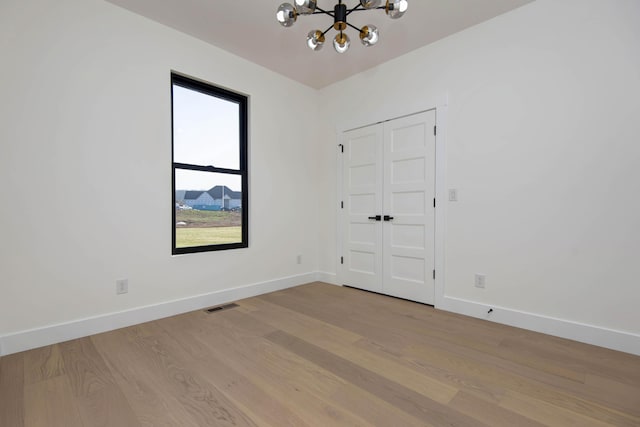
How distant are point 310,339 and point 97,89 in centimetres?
278

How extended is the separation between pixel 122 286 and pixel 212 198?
125 cm

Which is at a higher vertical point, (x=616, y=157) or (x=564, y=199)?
(x=616, y=157)

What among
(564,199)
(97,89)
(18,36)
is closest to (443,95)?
(564,199)

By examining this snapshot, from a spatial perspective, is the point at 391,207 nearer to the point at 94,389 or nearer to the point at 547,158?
the point at 547,158

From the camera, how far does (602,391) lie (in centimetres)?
171

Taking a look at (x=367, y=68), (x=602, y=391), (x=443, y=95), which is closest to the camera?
(x=602, y=391)

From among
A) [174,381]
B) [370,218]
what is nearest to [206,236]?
[174,381]

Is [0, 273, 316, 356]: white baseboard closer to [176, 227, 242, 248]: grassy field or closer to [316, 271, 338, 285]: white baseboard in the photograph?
[176, 227, 242, 248]: grassy field

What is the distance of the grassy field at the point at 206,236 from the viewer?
10.3ft

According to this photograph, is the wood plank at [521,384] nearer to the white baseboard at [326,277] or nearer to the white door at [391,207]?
the white door at [391,207]

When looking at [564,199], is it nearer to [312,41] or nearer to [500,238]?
[500,238]

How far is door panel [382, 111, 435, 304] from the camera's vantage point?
10.7 feet

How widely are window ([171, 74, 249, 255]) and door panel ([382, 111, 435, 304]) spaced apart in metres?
1.79

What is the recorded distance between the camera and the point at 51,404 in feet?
5.22
